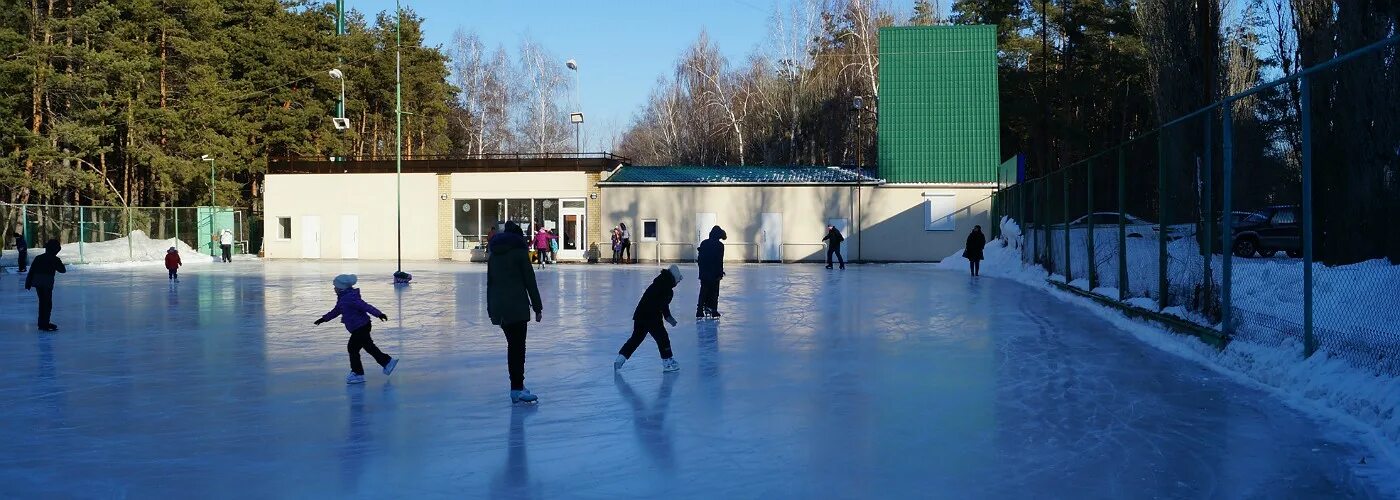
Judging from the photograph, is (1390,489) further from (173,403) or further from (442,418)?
(173,403)

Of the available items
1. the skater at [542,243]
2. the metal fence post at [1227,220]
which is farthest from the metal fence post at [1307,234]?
the skater at [542,243]

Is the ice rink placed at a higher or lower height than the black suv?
lower

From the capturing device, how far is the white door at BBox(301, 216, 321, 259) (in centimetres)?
4778

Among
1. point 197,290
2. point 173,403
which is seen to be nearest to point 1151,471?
point 173,403

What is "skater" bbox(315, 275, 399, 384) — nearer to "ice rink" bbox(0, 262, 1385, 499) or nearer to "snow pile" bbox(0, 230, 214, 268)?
"ice rink" bbox(0, 262, 1385, 499)

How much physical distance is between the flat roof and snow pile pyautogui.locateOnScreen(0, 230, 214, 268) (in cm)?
545

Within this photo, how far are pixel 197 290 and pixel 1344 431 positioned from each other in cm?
2246

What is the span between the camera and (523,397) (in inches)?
340

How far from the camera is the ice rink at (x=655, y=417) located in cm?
611

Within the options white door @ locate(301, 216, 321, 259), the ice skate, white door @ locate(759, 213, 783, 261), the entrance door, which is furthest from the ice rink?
white door @ locate(301, 216, 321, 259)

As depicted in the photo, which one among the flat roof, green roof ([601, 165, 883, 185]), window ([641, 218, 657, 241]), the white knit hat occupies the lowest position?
the white knit hat

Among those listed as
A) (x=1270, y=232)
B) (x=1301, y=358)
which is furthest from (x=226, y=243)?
(x=1301, y=358)

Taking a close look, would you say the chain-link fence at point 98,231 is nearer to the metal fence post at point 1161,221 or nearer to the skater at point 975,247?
the skater at point 975,247

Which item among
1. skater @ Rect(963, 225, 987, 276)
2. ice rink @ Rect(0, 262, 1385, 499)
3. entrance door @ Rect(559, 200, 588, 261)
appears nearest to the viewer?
ice rink @ Rect(0, 262, 1385, 499)
